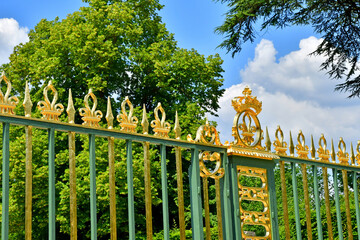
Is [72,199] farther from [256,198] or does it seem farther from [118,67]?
[118,67]

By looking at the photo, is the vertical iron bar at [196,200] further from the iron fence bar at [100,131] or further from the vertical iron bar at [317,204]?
the vertical iron bar at [317,204]

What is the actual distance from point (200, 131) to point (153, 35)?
51.1 ft

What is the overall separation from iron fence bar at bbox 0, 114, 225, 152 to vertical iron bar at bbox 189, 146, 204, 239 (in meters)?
0.15

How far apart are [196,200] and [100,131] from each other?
45.3 inches

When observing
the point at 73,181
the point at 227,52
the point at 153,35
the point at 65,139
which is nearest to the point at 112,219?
the point at 73,181

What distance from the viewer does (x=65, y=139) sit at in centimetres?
1773

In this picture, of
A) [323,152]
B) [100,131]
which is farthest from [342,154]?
[100,131]

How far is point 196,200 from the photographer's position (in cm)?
493

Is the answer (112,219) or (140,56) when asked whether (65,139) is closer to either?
(140,56)

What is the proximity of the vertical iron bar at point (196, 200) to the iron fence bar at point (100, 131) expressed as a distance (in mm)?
150

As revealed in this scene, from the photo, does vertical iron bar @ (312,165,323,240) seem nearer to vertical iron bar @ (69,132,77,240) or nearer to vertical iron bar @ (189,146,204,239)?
vertical iron bar @ (189,146,204,239)

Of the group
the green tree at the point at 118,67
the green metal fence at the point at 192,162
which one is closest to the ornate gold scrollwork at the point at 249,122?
the green metal fence at the point at 192,162

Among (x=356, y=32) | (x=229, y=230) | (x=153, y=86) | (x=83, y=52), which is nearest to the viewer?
(x=229, y=230)

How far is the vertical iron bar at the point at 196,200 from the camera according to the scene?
16.1 ft
